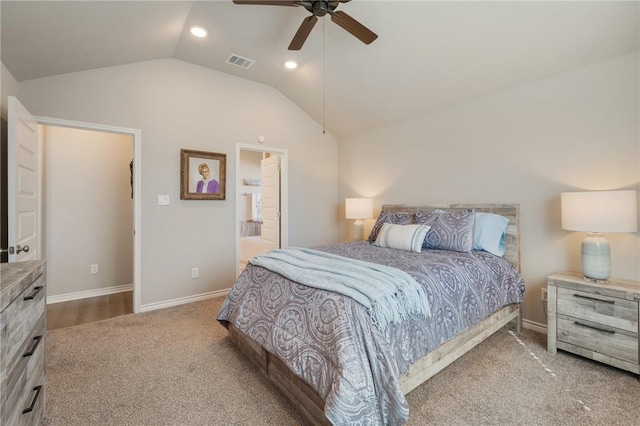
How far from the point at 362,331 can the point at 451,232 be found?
1767 millimetres

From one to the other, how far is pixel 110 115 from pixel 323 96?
2518mm

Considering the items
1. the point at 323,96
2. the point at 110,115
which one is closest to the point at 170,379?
the point at 110,115

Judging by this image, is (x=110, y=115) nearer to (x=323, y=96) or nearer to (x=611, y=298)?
(x=323, y=96)

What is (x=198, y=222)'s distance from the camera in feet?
11.9

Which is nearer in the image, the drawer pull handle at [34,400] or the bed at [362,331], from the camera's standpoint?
the drawer pull handle at [34,400]

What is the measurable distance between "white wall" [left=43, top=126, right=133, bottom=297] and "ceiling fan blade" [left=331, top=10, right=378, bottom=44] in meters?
3.49

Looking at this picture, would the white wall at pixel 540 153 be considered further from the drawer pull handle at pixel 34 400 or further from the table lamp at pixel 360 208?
the drawer pull handle at pixel 34 400

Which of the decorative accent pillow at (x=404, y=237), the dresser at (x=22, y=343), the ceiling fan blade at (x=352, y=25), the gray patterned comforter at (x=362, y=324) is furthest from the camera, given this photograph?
the decorative accent pillow at (x=404, y=237)

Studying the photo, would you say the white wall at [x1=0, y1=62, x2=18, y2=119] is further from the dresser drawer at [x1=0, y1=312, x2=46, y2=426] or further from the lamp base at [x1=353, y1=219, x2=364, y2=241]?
the lamp base at [x1=353, y1=219, x2=364, y2=241]

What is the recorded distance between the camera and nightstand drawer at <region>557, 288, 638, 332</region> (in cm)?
194

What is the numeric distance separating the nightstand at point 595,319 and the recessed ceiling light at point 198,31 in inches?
152

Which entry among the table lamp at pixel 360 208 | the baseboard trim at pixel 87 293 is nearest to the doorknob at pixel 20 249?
the baseboard trim at pixel 87 293

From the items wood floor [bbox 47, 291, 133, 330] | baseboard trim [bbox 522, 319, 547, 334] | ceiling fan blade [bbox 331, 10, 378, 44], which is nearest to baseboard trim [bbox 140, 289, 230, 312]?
wood floor [bbox 47, 291, 133, 330]

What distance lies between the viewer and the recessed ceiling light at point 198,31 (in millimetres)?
2846
